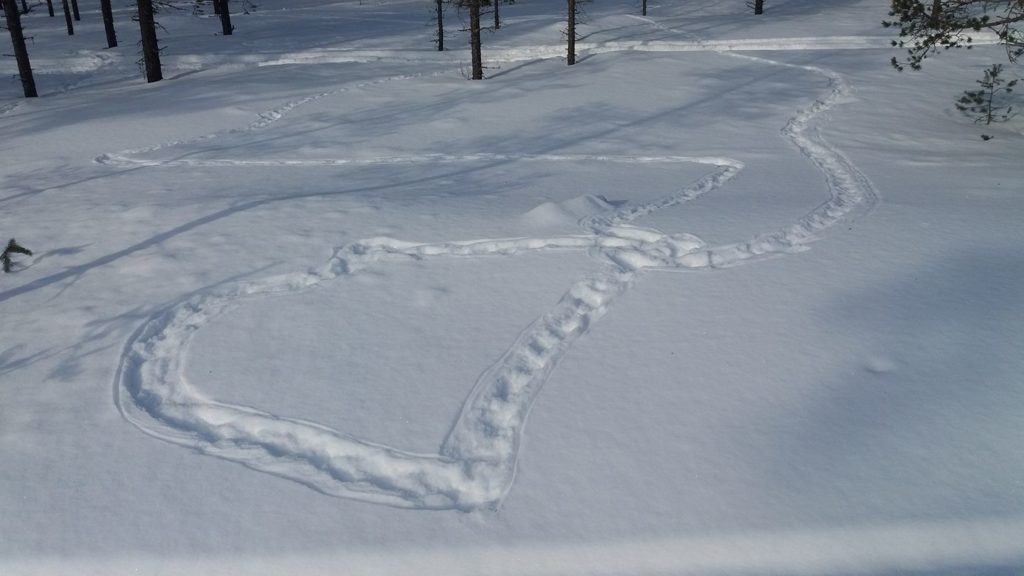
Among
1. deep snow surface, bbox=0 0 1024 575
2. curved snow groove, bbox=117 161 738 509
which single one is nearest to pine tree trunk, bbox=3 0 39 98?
deep snow surface, bbox=0 0 1024 575

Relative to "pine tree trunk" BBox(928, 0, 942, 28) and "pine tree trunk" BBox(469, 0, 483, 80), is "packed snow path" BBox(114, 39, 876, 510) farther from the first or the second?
"pine tree trunk" BBox(469, 0, 483, 80)

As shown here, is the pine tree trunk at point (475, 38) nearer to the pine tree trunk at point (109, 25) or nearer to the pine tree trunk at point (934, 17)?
the pine tree trunk at point (934, 17)

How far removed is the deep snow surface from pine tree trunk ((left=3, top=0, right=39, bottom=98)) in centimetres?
793

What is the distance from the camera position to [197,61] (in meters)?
26.4

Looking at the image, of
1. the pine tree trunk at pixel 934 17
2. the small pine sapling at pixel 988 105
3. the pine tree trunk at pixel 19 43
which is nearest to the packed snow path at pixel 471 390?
the pine tree trunk at pixel 934 17

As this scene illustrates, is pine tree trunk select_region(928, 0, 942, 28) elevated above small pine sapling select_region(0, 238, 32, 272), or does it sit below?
above

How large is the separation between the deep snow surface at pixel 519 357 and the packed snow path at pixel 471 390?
3cm

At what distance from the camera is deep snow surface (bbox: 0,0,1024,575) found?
374 centimetres

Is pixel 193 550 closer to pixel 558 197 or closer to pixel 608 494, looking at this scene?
pixel 608 494

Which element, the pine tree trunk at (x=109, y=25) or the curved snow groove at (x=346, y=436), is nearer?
the curved snow groove at (x=346, y=436)

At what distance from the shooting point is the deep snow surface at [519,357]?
374 centimetres

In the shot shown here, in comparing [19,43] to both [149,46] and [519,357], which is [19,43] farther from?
[519,357]

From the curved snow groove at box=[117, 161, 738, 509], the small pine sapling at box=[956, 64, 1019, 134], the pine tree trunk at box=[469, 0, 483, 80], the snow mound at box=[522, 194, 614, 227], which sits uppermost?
the pine tree trunk at box=[469, 0, 483, 80]

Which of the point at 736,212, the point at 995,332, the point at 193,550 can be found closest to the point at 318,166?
the point at 736,212
